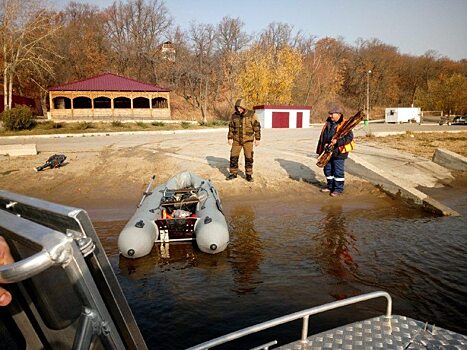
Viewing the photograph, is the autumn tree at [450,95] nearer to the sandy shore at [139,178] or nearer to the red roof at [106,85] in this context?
the red roof at [106,85]

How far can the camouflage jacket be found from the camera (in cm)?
952

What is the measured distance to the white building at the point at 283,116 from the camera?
1329 inches

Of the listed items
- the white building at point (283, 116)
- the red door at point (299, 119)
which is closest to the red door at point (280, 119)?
the white building at point (283, 116)

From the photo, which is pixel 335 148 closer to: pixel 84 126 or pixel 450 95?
pixel 84 126

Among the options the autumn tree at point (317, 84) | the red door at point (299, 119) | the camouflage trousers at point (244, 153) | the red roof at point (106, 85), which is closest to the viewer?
the camouflage trousers at point (244, 153)

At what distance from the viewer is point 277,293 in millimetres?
4488

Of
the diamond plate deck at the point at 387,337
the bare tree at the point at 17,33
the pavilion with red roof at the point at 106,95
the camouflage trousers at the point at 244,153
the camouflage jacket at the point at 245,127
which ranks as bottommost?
the diamond plate deck at the point at 387,337

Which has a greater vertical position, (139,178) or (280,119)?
(280,119)

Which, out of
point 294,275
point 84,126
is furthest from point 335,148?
point 84,126

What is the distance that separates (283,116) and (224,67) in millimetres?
25643

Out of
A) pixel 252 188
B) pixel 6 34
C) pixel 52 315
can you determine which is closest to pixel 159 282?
pixel 52 315

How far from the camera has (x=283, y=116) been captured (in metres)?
34.6

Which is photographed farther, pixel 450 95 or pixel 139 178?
pixel 450 95

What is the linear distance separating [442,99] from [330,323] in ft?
190
